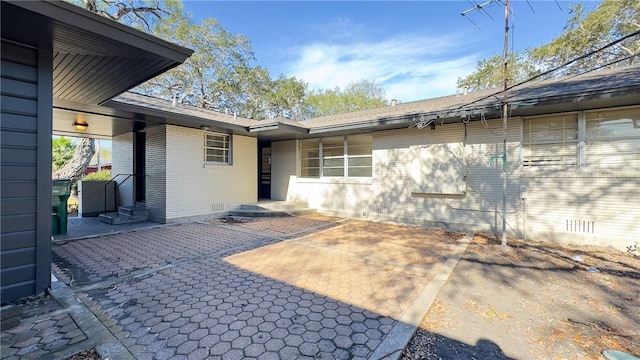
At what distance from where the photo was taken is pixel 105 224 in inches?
293

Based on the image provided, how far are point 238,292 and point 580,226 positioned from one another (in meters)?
6.87

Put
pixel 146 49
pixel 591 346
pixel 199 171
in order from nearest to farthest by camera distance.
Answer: pixel 591 346 → pixel 146 49 → pixel 199 171

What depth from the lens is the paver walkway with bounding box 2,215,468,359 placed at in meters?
2.24

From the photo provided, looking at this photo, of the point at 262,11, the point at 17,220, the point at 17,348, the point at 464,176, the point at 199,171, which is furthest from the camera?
the point at 262,11

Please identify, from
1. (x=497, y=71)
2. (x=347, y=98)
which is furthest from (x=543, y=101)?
(x=347, y=98)

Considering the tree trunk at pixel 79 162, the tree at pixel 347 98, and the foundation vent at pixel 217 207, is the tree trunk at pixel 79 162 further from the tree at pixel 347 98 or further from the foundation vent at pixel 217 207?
the tree at pixel 347 98

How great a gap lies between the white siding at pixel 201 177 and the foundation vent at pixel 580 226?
875 centimetres

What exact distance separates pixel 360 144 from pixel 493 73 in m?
13.9

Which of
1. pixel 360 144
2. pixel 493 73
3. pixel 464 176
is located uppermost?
pixel 493 73

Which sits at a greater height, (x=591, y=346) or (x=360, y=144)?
(x=360, y=144)

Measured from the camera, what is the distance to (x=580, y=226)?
5590 mm

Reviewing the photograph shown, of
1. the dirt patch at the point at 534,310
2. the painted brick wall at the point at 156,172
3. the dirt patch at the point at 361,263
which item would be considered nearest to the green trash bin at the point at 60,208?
the painted brick wall at the point at 156,172

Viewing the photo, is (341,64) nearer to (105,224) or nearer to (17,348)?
(105,224)

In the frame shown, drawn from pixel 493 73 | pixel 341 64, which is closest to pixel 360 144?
pixel 341 64
